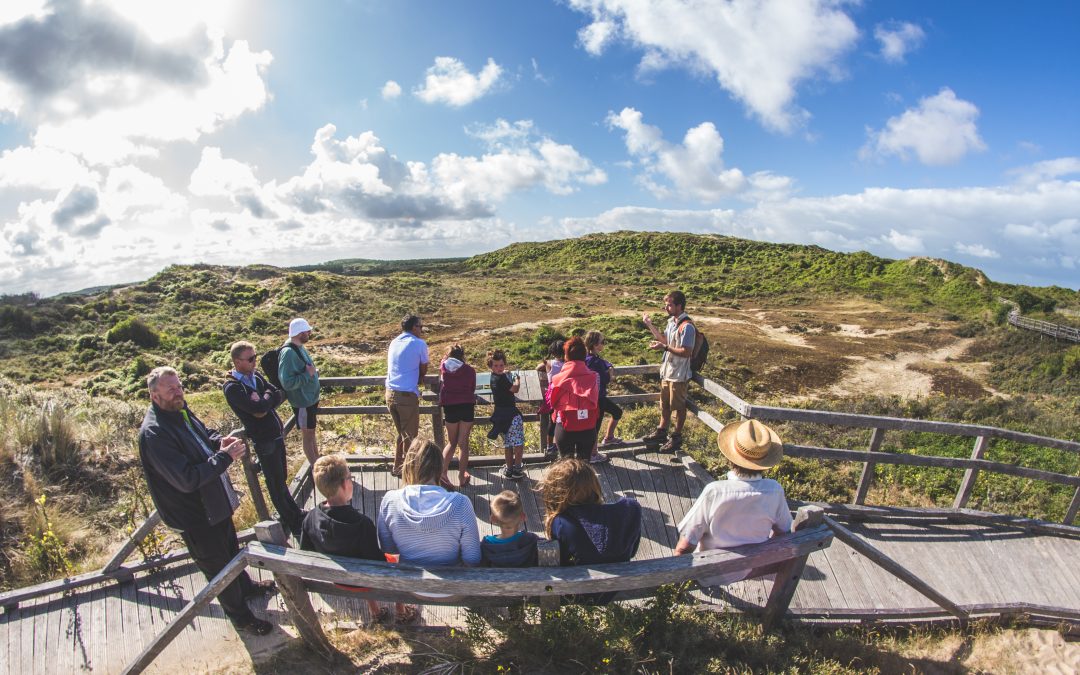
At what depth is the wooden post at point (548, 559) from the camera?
2.74m

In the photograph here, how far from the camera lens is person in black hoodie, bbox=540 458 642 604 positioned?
2.94m

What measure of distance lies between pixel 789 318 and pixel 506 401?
31.3 metres

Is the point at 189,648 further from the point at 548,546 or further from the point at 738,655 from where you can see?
the point at 738,655

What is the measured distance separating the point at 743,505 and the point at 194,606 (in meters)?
3.21

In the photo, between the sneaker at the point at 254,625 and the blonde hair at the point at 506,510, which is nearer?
the blonde hair at the point at 506,510

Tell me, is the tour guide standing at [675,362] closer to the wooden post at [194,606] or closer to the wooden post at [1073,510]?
the wooden post at [194,606]

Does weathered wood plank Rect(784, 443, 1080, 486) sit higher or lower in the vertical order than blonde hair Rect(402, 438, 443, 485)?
lower

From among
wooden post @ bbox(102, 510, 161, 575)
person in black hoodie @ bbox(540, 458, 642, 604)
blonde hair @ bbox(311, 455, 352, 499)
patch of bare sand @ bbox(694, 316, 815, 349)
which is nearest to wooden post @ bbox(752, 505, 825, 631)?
person in black hoodie @ bbox(540, 458, 642, 604)

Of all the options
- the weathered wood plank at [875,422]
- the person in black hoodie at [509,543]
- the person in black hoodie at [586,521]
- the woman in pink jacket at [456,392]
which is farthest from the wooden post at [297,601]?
the weathered wood plank at [875,422]

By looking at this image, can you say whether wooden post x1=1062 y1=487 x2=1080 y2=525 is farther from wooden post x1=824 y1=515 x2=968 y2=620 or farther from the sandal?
the sandal

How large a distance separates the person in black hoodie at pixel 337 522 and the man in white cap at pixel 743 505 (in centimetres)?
199

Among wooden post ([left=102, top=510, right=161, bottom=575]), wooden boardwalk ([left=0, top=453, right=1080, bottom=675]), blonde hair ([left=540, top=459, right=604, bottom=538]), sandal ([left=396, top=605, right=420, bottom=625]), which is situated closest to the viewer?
blonde hair ([left=540, top=459, right=604, bottom=538])

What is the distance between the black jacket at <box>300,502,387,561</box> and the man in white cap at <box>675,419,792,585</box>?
1970 mm

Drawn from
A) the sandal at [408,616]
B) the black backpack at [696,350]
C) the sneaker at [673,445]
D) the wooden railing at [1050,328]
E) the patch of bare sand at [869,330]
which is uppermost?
the black backpack at [696,350]
